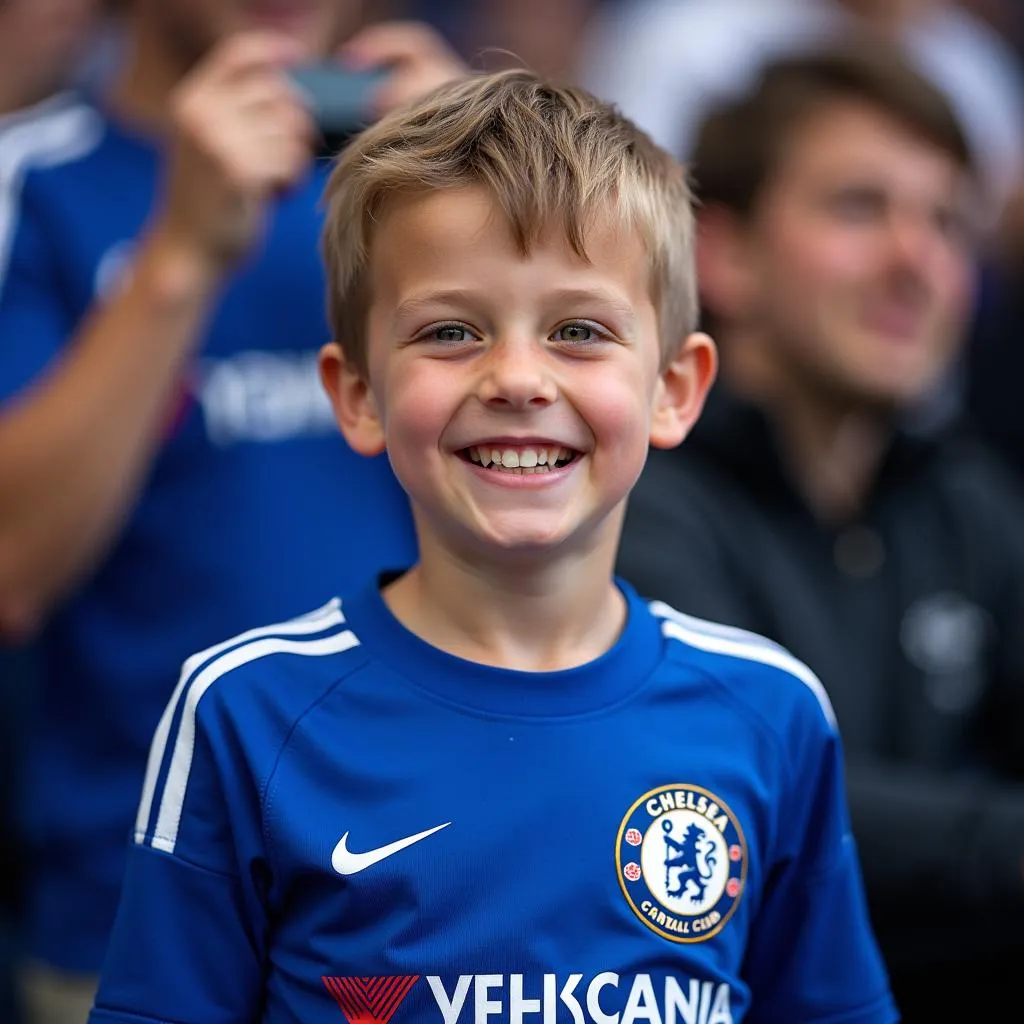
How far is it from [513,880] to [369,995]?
15 cm

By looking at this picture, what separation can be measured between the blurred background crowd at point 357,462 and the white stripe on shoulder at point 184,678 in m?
0.36

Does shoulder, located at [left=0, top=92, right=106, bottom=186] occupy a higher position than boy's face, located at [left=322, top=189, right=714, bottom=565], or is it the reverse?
shoulder, located at [left=0, top=92, right=106, bottom=186]

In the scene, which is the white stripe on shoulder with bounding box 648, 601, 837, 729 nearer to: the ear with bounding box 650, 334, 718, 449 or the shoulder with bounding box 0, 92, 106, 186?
the ear with bounding box 650, 334, 718, 449

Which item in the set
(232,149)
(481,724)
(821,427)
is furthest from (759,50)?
(481,724)

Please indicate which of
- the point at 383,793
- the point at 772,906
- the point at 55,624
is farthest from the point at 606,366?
the point at 55,624

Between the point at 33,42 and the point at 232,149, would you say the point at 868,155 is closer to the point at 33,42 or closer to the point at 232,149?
the point at 232,149

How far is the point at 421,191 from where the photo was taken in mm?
1375

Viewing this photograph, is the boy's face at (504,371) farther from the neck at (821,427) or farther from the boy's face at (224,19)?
the neck at (821,427)

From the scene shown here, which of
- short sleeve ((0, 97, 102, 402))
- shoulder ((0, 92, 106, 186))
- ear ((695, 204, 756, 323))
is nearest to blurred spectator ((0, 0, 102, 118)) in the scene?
shoulder ((0, 92, 106, 186))

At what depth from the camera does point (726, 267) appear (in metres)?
2.95

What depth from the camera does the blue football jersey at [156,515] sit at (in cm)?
203

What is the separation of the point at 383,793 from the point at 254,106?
3.36ft

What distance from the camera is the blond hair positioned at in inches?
53.4

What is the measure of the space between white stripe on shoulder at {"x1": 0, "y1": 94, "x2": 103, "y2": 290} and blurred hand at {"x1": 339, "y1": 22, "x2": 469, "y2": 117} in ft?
1.29
